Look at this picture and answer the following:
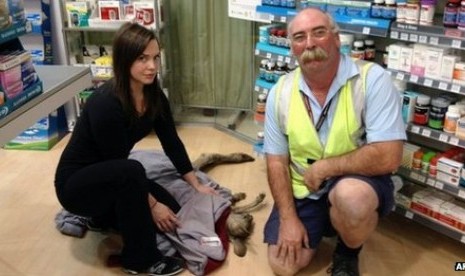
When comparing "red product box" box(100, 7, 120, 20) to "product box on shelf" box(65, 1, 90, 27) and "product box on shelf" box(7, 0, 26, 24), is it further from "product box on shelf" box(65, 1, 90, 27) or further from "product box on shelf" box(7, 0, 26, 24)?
"product box on shelf" box(7, 0, 26, 24)

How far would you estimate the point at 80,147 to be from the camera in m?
2.34

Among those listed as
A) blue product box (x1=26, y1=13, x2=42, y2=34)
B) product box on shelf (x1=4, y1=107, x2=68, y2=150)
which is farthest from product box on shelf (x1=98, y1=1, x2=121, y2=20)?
→ product box on shelf (x1=4, y1=107, x2=68, y2=150)

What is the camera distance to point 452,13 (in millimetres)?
2248

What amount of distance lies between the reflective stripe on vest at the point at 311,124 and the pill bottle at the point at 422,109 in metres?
0.44

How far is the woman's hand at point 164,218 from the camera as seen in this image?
2.43 m

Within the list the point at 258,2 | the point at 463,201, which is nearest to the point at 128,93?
the point at 258,2

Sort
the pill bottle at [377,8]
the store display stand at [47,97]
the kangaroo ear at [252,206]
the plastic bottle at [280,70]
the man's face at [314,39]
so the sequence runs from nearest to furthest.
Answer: the store display stand at [47,97]
the man's face at [314,39]
the pill bottle at [377,8]
the kangaroo ear at [252,206]
the plastic bottle at [280,70]

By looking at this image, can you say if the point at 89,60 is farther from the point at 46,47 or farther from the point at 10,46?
the point at 10,46

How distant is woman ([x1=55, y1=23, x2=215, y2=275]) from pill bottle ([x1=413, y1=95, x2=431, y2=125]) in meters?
1.24

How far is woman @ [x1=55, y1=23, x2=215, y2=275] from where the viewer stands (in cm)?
220

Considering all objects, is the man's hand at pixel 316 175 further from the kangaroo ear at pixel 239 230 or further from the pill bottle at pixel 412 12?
the pill bottle at pixel 412 12

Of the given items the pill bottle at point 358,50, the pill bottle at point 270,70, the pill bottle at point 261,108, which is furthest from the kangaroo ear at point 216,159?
the pill bottle at point 358,50

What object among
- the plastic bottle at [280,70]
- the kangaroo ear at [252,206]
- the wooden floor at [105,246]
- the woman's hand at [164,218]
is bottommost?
the wooden floor at [105,246]

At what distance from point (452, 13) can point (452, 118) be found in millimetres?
476
